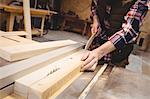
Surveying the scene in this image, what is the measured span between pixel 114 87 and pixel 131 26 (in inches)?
17.4

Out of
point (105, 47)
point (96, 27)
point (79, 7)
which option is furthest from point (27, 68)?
point (79, 7)

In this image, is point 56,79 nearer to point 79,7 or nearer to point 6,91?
point 6,91

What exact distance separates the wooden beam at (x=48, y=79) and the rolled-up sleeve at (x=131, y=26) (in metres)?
0.30

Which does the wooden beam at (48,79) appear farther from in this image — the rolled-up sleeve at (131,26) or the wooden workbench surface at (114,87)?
the rolled-up sleeve at (131,26)

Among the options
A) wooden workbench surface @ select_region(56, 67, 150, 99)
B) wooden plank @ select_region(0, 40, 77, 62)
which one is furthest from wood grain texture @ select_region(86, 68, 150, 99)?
wooden plank @ select_region(0, 40, 77, 62)

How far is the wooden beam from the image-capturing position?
79cm

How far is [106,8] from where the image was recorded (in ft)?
5.80

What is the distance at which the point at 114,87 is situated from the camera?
1114 millimetres

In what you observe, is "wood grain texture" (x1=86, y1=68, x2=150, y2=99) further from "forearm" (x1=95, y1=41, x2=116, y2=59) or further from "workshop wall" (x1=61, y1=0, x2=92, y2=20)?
"workshop wall" (x1=61, y1=0, x2=92, y2=20)

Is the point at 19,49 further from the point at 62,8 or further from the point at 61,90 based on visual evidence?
the point at 62,8

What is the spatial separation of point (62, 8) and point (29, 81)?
7.53 meters

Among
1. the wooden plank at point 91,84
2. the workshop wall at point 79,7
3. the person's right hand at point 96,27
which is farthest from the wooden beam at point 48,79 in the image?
the workshop wall at point 79,7

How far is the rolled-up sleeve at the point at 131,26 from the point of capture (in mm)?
1335

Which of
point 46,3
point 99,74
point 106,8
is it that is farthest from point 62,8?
point 99,74
